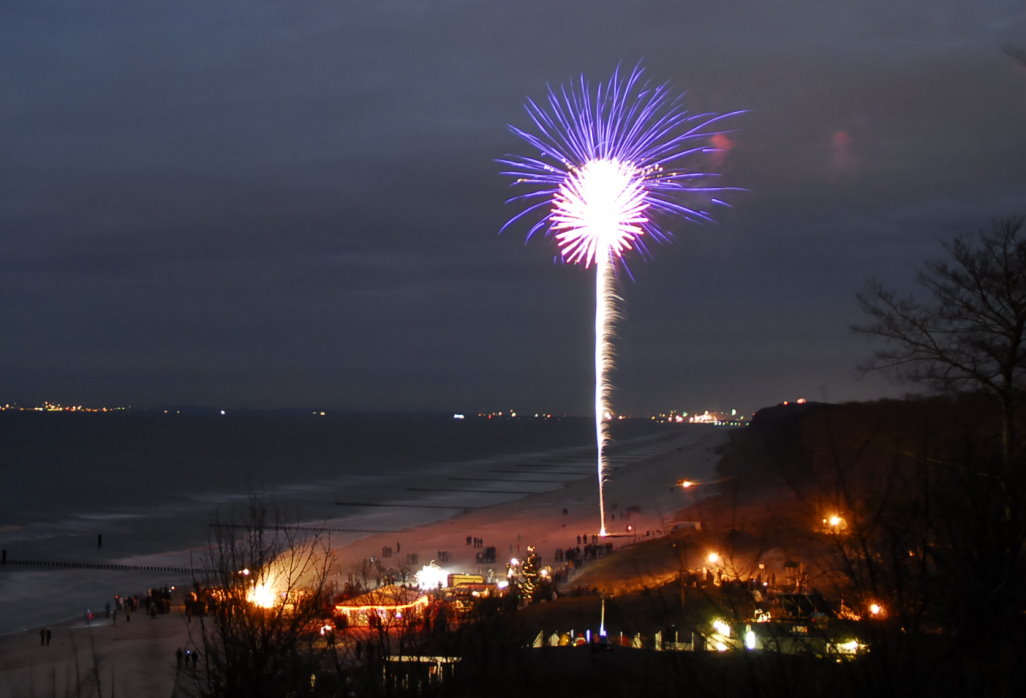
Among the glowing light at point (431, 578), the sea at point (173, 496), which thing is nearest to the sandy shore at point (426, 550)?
the sea at point (173, 496)

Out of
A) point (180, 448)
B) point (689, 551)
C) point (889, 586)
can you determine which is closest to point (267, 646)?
point (889, 586)

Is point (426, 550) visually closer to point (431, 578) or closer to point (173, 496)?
point (431, 578)

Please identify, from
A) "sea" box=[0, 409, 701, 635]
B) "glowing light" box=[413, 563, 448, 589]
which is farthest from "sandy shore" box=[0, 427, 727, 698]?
"glowing light" box=[413, 563, 448, 589]

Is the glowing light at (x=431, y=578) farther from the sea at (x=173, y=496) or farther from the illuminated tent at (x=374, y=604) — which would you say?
the illuminated tent at (x=374, y=604)

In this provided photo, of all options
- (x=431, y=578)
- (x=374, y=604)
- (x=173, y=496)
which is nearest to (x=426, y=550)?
(x=431, y=578)

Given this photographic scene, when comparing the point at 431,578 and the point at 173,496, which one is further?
the point at 173,496
